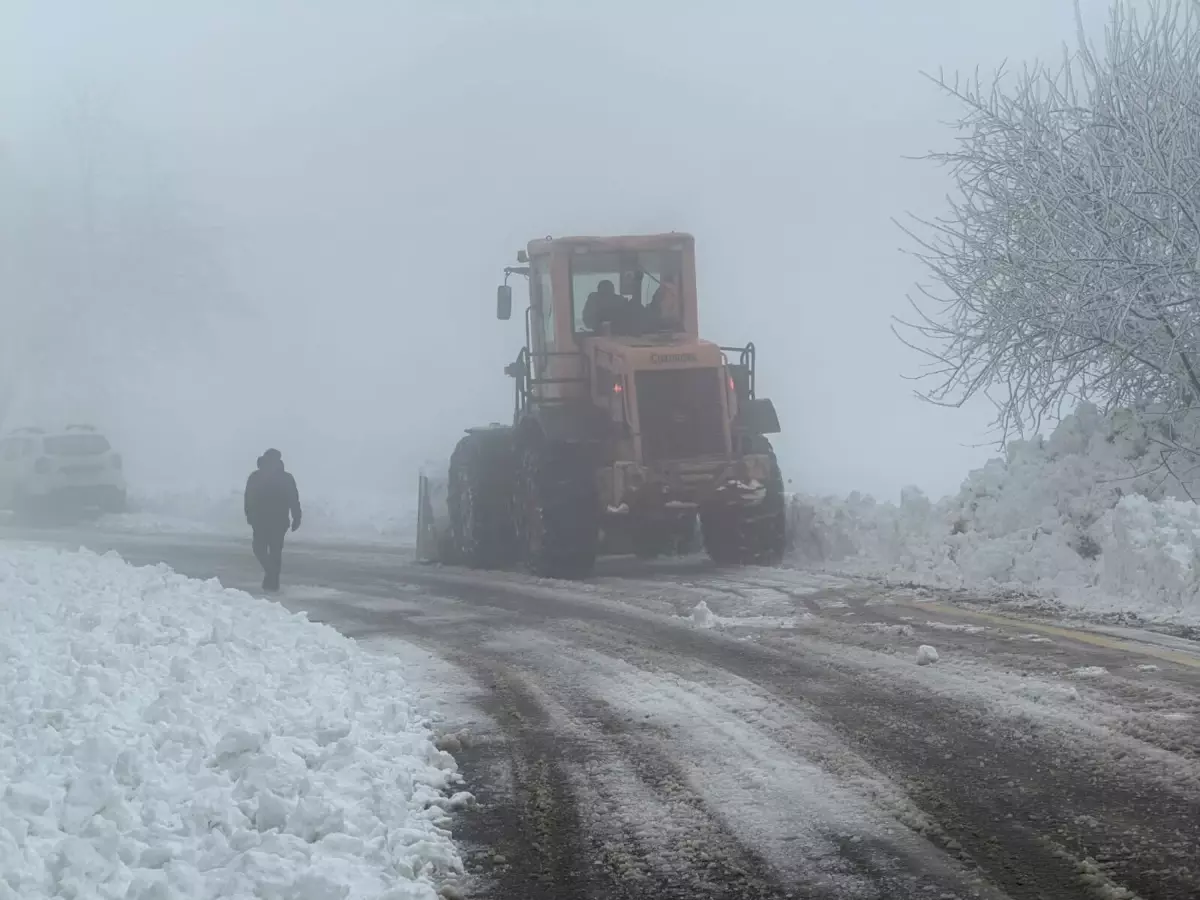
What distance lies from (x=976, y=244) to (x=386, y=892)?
467 inches

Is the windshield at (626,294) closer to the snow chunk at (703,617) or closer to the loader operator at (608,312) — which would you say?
Result: the loader operator at (608,312)

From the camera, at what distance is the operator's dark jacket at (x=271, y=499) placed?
1541cm

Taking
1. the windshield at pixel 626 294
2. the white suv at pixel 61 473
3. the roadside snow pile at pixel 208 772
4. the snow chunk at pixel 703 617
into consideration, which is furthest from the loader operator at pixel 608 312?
the white suv at pixel 61 473

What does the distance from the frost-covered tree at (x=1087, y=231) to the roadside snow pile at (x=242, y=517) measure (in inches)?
460

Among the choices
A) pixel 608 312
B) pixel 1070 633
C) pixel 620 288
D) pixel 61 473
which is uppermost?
pixel 620 288

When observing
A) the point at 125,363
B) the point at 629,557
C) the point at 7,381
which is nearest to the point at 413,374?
the point at 125,363

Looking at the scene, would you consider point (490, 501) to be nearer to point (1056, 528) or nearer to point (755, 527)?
point (755, 527)

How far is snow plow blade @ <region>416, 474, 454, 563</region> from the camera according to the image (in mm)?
18016

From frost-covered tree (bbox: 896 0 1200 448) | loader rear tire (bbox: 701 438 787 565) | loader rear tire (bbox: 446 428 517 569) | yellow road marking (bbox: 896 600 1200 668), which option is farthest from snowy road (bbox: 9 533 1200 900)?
loader rear tire (bbox: 446 428 517 569)

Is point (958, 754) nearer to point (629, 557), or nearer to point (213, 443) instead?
point (629, 557)

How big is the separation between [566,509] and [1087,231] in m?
5.73

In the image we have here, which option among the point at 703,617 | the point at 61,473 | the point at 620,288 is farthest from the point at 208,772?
the point at 61,473

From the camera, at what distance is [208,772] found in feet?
18.3

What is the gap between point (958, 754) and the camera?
6.15 metres
